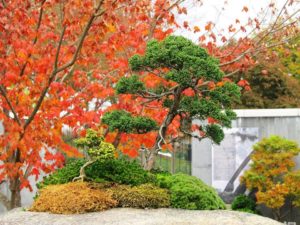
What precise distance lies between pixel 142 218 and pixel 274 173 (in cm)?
749

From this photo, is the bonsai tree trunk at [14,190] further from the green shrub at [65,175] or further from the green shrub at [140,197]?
the green shrub at [140,197]

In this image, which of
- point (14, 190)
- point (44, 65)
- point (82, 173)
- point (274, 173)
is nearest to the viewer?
point (82, 173)

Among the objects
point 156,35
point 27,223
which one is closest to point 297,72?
point 156,35

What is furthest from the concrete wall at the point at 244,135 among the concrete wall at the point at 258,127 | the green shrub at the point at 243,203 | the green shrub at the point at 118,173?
the green shrub at the point at 118,173

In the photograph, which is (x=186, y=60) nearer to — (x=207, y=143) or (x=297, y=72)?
(x=207, y=143)

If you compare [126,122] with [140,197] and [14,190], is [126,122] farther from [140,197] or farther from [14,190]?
[14,190]

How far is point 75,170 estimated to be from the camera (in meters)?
6.65

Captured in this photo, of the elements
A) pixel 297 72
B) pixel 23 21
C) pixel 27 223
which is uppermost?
pixel 297 72

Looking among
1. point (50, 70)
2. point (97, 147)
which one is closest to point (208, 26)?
point (50, 70)

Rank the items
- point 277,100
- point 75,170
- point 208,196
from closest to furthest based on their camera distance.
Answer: point 208,196 < point 75,170 < point 277,100

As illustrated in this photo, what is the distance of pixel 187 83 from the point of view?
667cm

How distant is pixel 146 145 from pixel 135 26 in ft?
5.66

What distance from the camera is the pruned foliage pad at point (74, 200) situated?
5.80 meters

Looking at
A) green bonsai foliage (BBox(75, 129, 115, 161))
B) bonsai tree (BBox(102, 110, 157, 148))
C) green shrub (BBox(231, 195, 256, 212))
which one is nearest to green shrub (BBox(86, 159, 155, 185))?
green bonsai foliage (BBox(75, 129, 115, 161))
